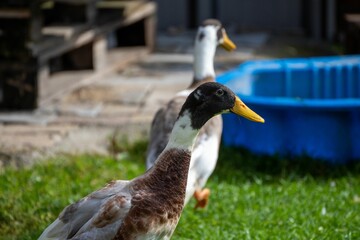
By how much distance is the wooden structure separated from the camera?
7492mm

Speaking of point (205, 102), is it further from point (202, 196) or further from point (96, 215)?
point (202, 196)

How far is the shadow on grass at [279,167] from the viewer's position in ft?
20.7

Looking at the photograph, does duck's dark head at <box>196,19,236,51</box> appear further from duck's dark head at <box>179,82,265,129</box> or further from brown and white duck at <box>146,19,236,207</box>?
duck's dark head at <box>179,82,265,129</box>

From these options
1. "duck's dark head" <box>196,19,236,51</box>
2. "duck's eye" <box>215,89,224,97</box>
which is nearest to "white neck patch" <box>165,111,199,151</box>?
"duck's eye" <box>215,89,224,97</box>

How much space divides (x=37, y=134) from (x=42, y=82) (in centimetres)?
83

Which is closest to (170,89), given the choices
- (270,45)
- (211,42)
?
(211,42)

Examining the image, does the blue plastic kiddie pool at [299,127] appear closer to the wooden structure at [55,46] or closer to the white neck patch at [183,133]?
the wooden structure at [55,46]

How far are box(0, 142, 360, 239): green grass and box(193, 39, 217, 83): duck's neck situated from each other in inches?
31.7

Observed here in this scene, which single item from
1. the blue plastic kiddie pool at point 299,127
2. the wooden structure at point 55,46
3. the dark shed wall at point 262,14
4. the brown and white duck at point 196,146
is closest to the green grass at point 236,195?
the blue plastic kiddie pool at point 299,127

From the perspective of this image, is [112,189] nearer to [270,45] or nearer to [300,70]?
[300,70]

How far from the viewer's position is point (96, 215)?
144 inches

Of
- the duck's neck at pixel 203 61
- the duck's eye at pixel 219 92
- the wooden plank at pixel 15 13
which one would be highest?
the wooden plank at pixel 15 13

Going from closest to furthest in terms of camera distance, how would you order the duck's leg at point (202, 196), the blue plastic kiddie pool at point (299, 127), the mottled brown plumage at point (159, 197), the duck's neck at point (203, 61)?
the mottled brown plumage at point (159, 197) < the duck's leg at point (202, 196) < the duck's neck at point (203, 61) < the blue plastic kiddie pool at point (299, 127)

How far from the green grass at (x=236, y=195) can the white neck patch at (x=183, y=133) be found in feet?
4.12
